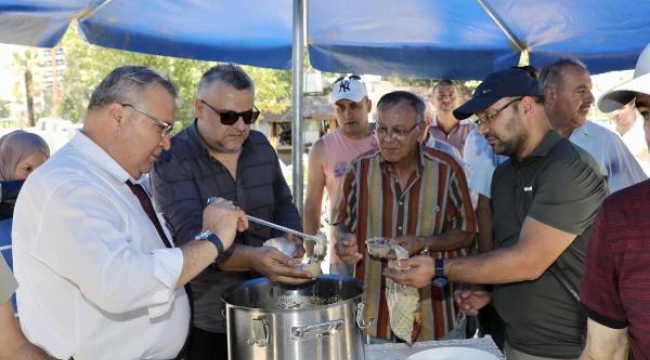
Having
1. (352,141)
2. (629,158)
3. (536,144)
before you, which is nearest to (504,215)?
(536,144)

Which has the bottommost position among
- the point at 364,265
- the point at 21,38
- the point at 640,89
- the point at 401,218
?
the point at 364,265

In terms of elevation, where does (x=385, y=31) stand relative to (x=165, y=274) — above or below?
above

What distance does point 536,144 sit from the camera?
2.73m

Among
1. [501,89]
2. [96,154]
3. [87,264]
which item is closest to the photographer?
[87,264]

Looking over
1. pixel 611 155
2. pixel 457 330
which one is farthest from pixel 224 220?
pixel 611 155

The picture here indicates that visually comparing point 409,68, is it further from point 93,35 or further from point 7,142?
point 7,142

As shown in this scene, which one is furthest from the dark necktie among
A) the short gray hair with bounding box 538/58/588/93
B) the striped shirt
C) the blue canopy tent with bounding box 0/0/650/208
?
the short gray hair with bounding box 538/58/588/93

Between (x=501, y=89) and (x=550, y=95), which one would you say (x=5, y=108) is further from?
(x=501, y=89)

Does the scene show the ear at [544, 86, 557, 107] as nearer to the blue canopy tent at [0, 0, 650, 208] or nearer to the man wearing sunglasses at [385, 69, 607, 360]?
the blue canopy tent at [0, 0, 650, 208]

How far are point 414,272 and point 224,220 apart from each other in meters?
0.84

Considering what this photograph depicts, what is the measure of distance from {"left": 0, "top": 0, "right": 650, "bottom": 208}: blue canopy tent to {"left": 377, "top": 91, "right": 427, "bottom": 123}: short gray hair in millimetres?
856

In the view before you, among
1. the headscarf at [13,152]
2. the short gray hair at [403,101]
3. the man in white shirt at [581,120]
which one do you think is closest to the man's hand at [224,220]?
the short gray hair at [403,101]

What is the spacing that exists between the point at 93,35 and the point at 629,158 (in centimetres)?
367

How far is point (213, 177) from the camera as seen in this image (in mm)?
3145
